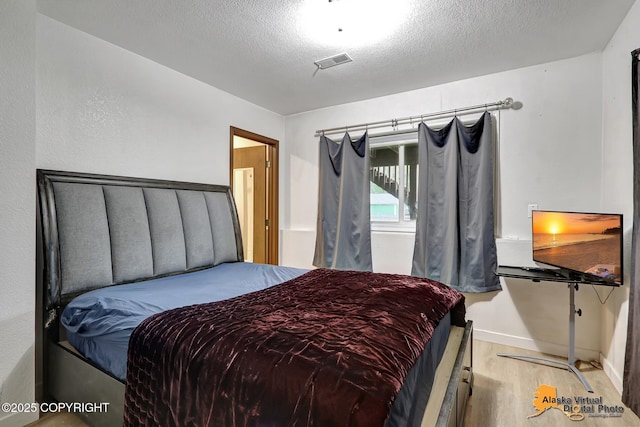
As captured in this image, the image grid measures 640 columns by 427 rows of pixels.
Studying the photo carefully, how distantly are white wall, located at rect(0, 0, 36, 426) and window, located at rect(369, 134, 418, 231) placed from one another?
2995 millimetres

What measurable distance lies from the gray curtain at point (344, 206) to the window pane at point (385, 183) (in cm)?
21

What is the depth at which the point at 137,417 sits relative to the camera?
1.33 metres

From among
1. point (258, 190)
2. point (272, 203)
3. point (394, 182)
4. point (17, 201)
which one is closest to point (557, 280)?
point (394, 182)

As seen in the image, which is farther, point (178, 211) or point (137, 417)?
point (178, 211)

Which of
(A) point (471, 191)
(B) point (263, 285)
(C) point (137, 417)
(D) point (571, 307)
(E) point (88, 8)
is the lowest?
(C) point (137, 417)

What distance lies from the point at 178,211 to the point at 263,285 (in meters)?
1.15

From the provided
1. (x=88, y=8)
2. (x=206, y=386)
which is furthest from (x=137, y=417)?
(x=88, y=8)

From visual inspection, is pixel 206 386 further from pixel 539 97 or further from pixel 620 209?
pixel 539 97

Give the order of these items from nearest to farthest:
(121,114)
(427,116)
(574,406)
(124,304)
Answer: (124,304) < (574,406) < (121,114) < (427,116)

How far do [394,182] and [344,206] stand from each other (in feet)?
2.13

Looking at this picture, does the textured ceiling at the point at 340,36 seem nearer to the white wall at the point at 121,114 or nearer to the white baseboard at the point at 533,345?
the white wall at the point at 121,114

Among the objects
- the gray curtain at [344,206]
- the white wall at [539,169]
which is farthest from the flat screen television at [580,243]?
the gray curtain at [344,206]

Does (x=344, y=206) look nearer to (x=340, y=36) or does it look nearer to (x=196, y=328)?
(x=340, y=36)

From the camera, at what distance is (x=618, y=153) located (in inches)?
88.0
